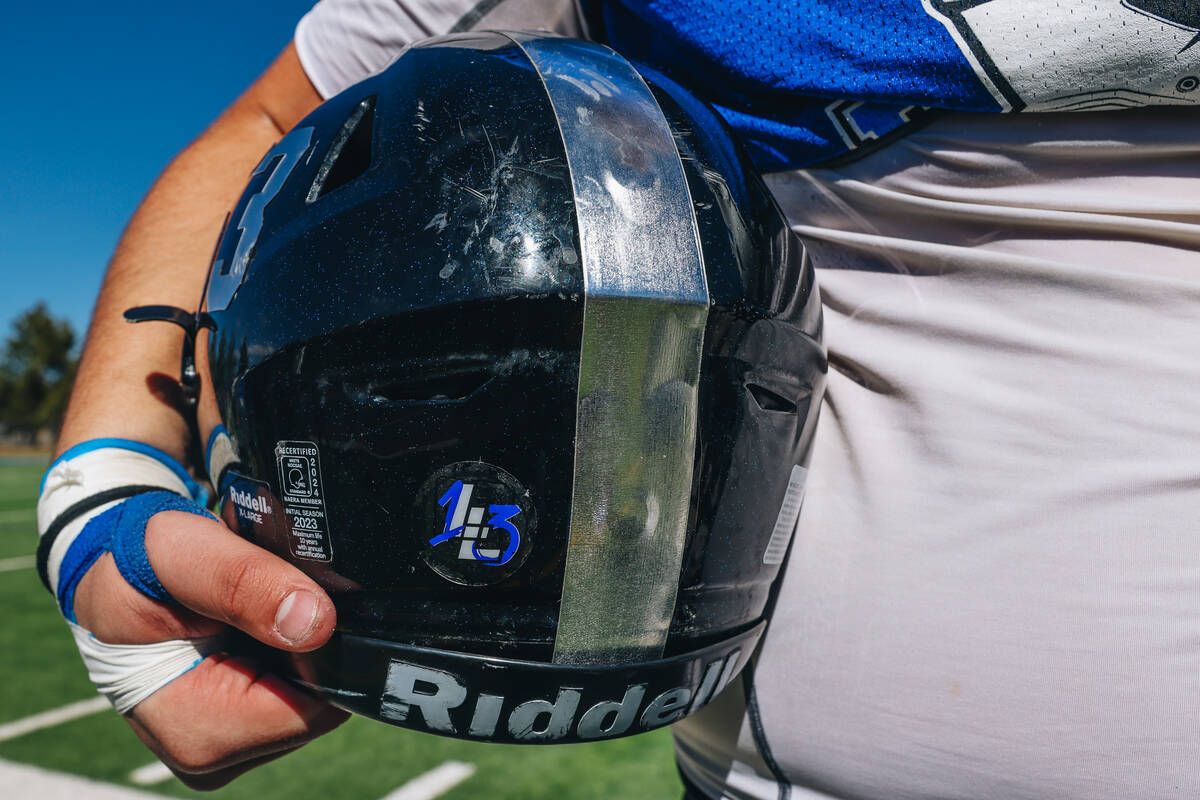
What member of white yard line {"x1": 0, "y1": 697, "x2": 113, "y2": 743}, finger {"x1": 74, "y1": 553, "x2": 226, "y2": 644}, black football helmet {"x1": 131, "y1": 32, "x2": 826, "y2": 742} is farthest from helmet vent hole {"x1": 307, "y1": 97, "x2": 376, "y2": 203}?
white yard line {"x1": 0, "y1": 697, "x2": 113, "y2": 743}

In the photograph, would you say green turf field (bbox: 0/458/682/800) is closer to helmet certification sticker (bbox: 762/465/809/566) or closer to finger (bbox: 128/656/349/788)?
finger (bbox: 128/656/349/788)

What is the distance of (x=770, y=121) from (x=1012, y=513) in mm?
418

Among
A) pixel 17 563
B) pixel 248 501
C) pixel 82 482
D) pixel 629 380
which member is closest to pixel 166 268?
pixel 82 482

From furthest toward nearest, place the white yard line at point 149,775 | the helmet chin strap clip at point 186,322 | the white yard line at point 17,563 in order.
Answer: the white yard line at point 17,563 → the white yard line at point 149,775 → the helmet chin strap clip at point 186,322

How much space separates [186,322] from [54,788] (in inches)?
140

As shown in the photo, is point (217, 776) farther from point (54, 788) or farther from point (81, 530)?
point (54, 788)

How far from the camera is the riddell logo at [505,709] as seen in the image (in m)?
0.65

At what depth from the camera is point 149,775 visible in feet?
11.9

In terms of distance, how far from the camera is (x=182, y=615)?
2.57ft

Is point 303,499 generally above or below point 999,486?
above

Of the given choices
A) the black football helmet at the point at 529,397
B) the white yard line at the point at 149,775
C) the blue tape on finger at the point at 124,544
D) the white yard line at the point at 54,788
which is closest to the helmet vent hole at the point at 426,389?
Result: the black football helmet at the point at 529,397

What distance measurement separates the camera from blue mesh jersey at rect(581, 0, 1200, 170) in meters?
0.67

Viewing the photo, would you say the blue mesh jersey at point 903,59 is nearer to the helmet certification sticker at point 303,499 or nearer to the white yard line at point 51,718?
the helmet certification sticker at point 303,499

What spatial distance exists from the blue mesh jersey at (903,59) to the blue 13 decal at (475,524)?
1.49 ft
